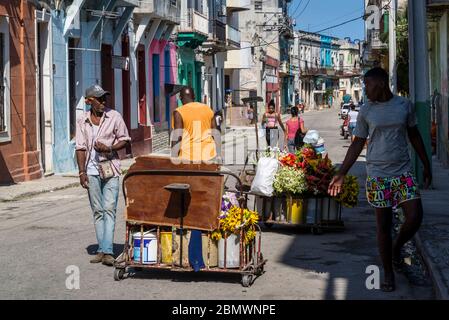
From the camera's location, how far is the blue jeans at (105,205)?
8.34m

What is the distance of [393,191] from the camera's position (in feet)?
22.8

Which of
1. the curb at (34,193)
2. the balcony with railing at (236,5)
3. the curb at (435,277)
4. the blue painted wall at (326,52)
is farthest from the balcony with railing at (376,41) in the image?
the blue painted wall at (326,52)

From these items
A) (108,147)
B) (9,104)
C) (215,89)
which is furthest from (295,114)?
(215,89)

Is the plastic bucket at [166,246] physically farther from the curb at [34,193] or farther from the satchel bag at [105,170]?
the curb at [34,193]

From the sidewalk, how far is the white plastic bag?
1.86 m

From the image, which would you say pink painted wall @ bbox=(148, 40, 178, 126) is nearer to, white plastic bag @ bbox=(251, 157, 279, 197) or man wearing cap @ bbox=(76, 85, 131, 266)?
Answer: white plastic bag @ bbox=(251, 157, 279, 197)

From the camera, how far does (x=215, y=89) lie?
45.1m

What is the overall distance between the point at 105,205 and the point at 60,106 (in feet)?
40.2

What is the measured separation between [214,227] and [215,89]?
3799cm

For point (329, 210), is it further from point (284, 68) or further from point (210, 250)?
point (284, 68)

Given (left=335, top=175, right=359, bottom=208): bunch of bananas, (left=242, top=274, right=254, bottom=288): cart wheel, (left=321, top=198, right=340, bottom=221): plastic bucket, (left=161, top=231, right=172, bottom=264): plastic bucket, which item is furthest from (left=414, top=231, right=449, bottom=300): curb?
(left=161, top=231, right=172, bottom=264): plastic bucket

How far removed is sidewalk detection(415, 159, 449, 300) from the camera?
7.09 meters

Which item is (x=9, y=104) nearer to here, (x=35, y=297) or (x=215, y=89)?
(x=35, y=297)

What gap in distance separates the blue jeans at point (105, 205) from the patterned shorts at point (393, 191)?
8.88 feet
